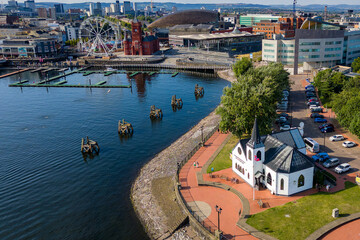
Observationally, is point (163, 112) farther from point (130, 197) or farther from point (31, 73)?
point (31, 73)

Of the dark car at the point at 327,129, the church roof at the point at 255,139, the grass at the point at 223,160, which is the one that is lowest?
the grass at the point at 223,160

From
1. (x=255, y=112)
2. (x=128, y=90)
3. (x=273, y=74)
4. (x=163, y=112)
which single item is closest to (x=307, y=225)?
(x=255, y=112)

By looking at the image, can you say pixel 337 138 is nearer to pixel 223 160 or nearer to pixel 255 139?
pixel 223 160

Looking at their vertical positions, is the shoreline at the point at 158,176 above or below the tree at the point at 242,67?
below

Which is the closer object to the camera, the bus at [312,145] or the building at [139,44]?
the bus at [312,145]

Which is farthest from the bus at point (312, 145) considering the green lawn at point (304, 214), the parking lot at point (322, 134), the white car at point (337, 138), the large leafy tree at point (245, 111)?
the green lawn at point (304, 214)

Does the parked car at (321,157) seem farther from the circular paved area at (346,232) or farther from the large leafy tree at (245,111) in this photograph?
the circular paved area at (346,232)

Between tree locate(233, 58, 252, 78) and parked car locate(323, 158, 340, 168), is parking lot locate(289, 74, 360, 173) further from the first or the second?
tree locate(233, 58, 252, 78)

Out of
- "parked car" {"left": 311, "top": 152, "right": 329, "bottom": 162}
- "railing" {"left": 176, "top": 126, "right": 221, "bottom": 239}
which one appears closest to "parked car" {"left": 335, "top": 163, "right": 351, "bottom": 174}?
"parked car" {"left": 311, "top": 152, "right": 329, "bottom": 162}
